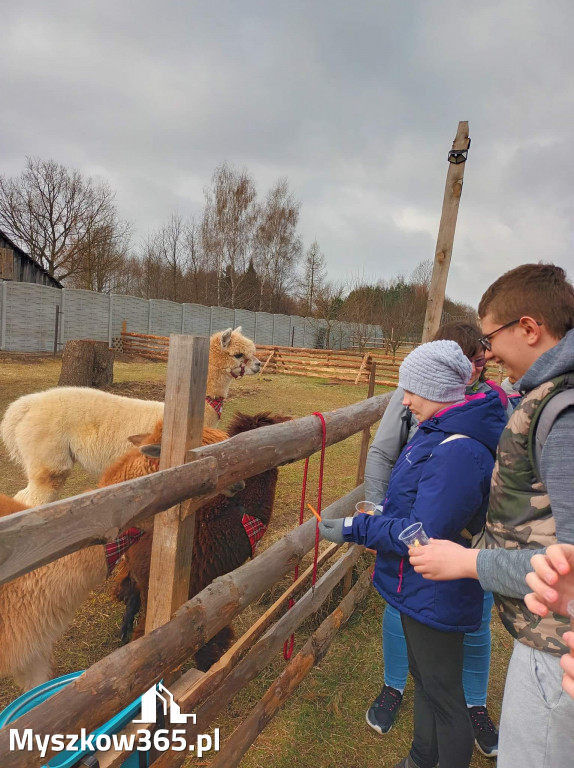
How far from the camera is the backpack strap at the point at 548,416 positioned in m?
1.00

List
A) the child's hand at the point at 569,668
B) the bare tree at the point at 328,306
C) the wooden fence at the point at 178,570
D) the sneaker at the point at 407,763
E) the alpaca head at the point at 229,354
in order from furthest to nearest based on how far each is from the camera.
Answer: the bare tree at the point at 328,306 → the alpaca head at the point at 229,354 → the sneaker at the point at 407,763 → the wooden fence at the point at 178,570 → the child's hand at the point at 569,668

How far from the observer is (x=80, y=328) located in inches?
812

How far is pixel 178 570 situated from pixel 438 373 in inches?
47.4

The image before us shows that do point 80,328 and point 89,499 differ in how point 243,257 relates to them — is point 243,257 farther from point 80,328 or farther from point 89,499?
point 89,499

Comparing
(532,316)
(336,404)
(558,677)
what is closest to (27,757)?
(558,677)

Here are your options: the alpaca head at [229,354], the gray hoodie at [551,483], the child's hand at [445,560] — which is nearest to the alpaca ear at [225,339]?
the alpaca head at [229,354]

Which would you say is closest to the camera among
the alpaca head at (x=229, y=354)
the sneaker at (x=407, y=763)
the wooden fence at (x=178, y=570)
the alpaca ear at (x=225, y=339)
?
the wooden fence at (x=178, y=570)

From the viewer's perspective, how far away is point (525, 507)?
1.12 meters

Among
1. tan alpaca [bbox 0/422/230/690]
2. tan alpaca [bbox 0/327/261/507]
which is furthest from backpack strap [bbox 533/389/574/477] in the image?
tan alpaca [bbox 0/327/261/507]

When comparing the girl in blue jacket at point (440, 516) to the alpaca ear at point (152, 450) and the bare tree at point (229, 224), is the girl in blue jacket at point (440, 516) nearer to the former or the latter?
the alpaca ear at point (152, 450)

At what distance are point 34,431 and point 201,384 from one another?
11.4 feet

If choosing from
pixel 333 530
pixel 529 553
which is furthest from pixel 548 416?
pixel 333 530

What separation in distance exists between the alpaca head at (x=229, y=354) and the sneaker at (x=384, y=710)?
14.2ft

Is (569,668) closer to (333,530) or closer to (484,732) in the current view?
(333,530)
